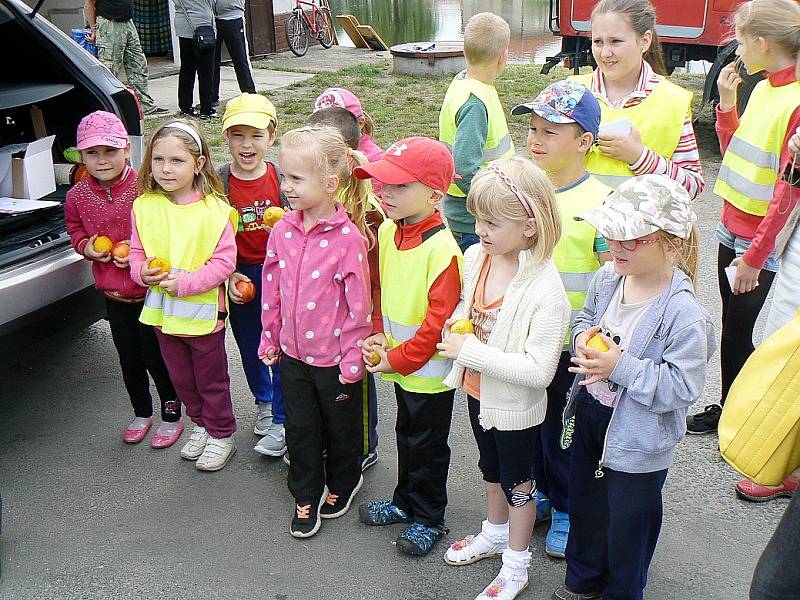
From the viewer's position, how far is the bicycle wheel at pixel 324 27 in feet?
54.1

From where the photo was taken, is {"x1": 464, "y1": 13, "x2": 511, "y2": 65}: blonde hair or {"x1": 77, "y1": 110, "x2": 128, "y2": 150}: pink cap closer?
{"x1": 77, "y1": 110, "x2": 128, "y2": 150}: pink cap

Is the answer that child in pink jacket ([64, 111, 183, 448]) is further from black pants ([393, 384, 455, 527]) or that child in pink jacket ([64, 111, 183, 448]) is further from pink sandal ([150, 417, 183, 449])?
black pants ([393, 384, 455, 527])

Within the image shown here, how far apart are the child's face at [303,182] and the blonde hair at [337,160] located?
0.02 m

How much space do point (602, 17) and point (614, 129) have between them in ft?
1.92

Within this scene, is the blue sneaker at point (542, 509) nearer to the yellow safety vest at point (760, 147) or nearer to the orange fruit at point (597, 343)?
the orange fruit at point (597, 343)

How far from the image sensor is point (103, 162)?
3535mm

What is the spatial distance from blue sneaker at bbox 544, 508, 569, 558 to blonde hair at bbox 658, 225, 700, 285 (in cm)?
113

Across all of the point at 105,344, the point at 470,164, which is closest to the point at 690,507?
the point at 470,164

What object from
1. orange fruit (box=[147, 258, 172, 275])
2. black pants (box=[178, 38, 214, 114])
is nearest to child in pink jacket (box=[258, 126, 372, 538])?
orange fruit (box=[147, 258, 172, 275])

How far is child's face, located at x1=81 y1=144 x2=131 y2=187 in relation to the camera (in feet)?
11.6

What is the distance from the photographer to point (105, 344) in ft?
15.8

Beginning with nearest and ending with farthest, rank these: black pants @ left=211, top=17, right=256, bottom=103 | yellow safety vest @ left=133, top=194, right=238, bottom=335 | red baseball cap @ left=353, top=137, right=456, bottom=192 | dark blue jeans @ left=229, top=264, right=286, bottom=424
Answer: red baseball cap @ left=353, top=137, right=456, bottom=192, yellow safety vest @ left=133, top=194, right=238, bottom=335, dark blue jeans @ left=229, top=264, right=286, bottom=424, black pants @ left=211, top=17, right=256, bottom=103

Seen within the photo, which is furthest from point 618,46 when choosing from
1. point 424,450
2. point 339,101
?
point 424,450

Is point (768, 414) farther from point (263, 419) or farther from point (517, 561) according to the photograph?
point (263, 419)
